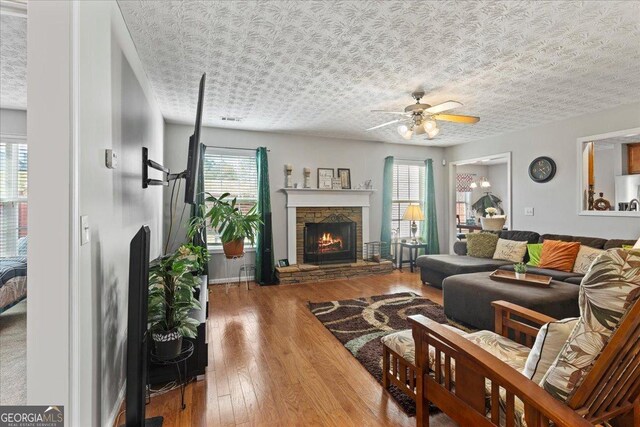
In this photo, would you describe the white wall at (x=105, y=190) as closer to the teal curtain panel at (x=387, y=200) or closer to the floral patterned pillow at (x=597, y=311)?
the floral patterned pillow at (x=597, y=311)

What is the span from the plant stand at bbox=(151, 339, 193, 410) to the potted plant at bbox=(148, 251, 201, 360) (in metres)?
0.03

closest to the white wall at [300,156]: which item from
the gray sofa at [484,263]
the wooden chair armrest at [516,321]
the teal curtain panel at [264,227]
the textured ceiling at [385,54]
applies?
the teal curtain panel at [264,227]

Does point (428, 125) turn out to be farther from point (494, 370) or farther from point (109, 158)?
point (109, 158)

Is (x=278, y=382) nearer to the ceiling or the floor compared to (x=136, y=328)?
nearer to the floor

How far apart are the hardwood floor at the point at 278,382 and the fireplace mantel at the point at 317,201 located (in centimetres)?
177

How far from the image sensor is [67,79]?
110cm

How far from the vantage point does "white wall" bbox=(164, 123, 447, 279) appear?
474 centimetres

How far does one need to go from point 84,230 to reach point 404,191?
5.83 m

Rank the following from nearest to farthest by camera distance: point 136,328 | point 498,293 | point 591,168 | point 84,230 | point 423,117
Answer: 1. point 84,230
2. point 136,328
3. point 498,293
4. point 423,117
5. point 591,168

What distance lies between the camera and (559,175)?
177 inches

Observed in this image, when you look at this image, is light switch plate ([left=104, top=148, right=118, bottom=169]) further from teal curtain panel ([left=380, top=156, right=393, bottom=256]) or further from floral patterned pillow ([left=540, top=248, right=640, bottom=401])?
teal curtain panel ([left=380, top=156, right=393, bottom=256])

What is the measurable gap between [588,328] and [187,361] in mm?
2288

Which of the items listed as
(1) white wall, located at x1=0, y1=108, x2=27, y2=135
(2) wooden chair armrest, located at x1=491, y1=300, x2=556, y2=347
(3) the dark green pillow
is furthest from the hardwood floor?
(1) white wall, located at x1=0, y1=108, x2=27, y2=135

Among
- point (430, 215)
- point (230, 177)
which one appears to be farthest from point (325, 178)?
point (430, 215)
